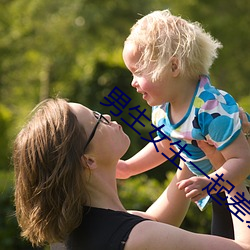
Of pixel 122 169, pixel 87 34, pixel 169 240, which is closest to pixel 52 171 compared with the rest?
pixel 169 240

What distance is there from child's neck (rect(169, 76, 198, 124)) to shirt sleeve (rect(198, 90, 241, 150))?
0.11 m

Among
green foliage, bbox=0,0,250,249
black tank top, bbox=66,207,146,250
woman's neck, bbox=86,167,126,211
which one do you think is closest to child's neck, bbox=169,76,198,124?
woman's neck, bbox=86,167,126,211

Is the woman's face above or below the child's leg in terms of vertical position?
above

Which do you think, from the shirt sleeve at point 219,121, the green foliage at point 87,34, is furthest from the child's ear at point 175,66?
the green foliage at point 87,34

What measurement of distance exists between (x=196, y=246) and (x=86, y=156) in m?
0.57

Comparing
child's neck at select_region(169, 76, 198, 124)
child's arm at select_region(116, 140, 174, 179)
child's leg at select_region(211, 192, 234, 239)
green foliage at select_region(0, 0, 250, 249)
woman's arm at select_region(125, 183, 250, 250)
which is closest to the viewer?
woman's arm at select_region(125, 183, 250, 250)

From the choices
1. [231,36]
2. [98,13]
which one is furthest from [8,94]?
[231,36]

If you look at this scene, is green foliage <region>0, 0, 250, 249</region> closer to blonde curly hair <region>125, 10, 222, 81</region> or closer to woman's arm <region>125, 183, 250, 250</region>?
blonde curly hair <region>125, 10, 222, 81</region>

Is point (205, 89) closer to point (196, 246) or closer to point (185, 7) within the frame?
point (196, 246)

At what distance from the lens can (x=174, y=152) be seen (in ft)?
10.7

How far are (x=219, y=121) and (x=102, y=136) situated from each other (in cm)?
47

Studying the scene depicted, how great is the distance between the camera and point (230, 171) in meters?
2.79

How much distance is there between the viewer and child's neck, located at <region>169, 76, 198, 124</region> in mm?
3004

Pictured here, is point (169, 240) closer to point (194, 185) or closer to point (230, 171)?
point (194, 185)
